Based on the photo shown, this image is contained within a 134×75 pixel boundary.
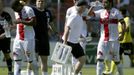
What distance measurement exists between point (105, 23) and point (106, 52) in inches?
28.1

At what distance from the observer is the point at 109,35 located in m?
16.3

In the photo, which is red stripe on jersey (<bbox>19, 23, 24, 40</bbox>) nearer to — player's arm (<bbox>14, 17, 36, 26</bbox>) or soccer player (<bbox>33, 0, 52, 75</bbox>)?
player's arm (<bbox>14, 17, 36, 26</bbox>)

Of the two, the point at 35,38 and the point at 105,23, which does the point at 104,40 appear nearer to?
the point at 105,23

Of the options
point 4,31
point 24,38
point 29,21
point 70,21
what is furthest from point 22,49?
point 4,31

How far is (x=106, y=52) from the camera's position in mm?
16250

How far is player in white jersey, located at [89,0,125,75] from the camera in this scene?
1617 cm

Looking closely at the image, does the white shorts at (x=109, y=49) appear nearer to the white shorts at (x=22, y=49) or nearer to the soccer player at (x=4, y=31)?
the white shorts at (x=22, y=49)

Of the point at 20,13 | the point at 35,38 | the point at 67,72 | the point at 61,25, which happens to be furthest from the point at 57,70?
the point at 61,25

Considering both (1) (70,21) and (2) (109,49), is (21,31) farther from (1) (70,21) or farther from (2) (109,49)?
(2) (109,49)

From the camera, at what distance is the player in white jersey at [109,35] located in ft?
53.1

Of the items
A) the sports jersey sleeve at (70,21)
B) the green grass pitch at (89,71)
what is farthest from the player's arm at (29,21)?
the green grass pitch at (89,71)

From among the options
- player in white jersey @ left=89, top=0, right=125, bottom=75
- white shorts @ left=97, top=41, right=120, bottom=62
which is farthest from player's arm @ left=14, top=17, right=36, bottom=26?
white shorts @ left=97, top=41, right=120, bottom=62

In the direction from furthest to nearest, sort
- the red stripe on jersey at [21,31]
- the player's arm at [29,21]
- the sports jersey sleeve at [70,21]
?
the sports jersey sleeve at [70,21]
the red stripe on jersey at [21,31]
the player's arm at [29,21]

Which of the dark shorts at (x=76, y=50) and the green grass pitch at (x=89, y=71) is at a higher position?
the dark shorts at (x=76, y=50)
